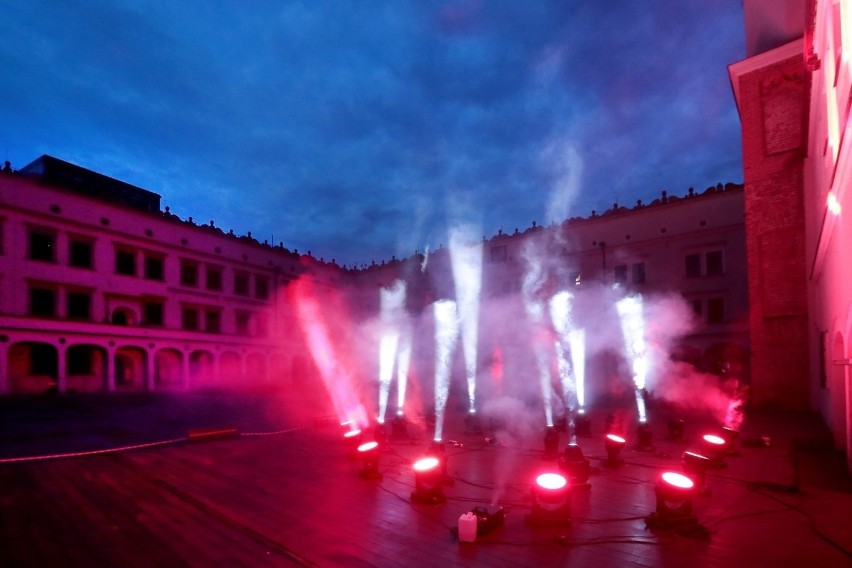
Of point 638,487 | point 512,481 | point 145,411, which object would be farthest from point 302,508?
point 145,411

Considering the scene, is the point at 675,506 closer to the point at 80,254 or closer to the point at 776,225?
the point at 776,225

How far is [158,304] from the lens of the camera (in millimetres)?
24000

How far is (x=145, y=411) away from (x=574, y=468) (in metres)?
16.1

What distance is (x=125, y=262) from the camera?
22.8 metres

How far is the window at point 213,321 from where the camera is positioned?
26372 millimetres

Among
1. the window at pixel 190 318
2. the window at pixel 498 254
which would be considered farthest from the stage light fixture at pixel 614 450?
the window at pixel 190 318

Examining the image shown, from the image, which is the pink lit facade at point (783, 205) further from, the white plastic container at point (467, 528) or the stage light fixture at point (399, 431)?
the white plastic container at point (467, 528)

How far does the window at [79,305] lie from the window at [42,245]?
186 centimetres

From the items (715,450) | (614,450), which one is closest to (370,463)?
(614,450)

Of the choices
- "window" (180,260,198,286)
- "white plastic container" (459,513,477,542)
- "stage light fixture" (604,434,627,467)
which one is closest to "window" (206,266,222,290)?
"window" (180,260,198,286)

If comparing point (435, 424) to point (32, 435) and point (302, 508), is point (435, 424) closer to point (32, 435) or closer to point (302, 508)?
point (302, 508)

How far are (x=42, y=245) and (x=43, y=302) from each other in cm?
244

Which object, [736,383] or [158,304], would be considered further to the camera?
[158,304]

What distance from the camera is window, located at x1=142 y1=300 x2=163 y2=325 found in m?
23.4
